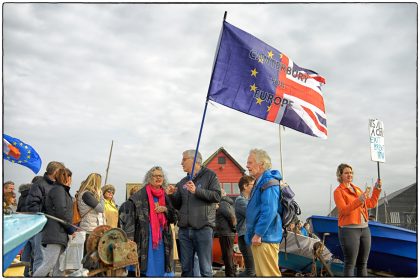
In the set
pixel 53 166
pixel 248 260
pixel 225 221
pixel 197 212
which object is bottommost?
pixel 248 260

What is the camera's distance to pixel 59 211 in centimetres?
656

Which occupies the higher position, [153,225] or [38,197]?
[38,197]

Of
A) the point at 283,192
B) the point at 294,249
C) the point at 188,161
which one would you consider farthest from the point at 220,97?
the point at 294,249

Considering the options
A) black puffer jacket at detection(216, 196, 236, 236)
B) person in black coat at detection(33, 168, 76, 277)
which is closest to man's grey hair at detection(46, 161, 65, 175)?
person in black coat at detection(33, 168, 76, 277)

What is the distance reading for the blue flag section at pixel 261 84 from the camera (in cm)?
703

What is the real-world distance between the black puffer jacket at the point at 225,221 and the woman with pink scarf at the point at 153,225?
1.57 meters

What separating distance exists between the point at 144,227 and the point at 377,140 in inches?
171

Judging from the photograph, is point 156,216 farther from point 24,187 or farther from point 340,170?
point 24,187

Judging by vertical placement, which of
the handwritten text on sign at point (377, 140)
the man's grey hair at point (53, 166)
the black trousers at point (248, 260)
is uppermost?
the handwritten text on sign at point (377, 140)

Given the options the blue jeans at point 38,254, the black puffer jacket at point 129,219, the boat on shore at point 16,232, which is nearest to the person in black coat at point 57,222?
the blue jeans at point 38,254

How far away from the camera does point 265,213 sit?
5215 mm

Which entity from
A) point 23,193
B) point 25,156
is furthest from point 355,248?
point 25,156

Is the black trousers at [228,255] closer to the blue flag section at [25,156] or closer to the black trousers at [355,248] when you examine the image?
the black trousers at [355,248]

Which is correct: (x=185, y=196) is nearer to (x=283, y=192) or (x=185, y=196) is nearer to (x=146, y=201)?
(x=146, y=201)
